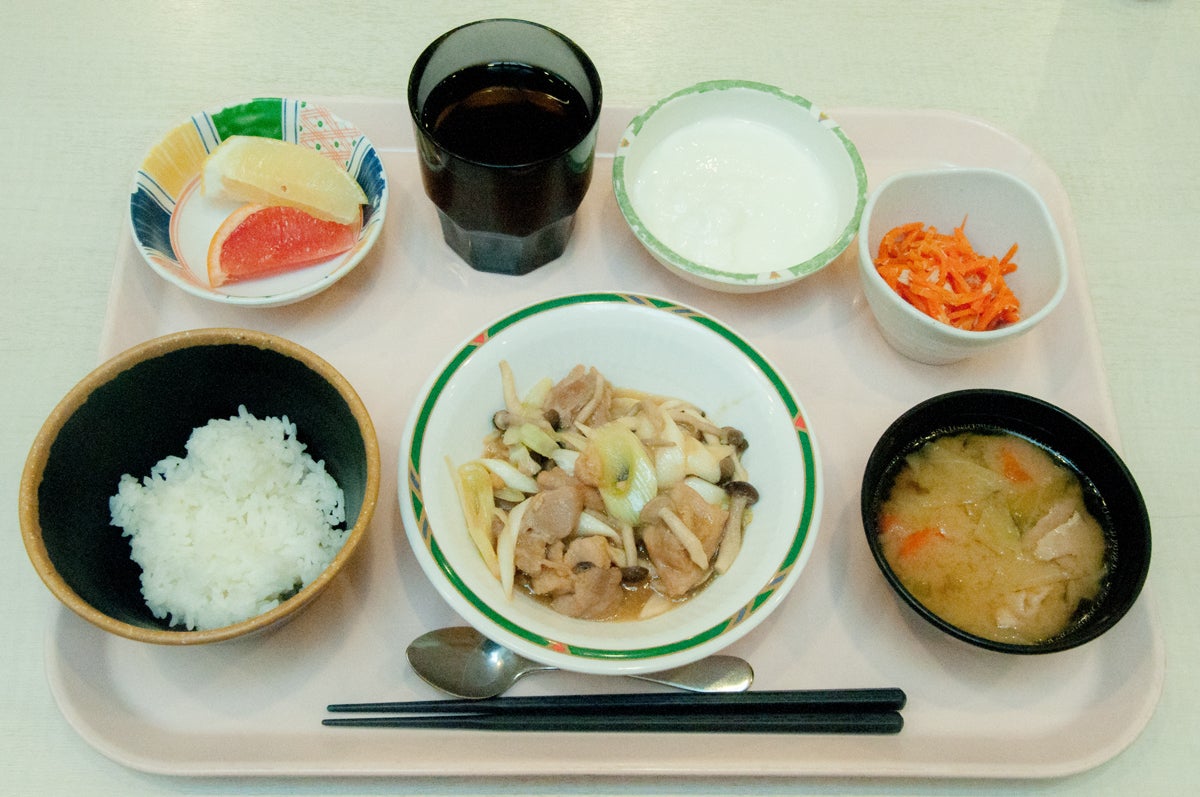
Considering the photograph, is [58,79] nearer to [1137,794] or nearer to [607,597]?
[607,597]

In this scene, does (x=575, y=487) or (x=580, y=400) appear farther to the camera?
(x=580, y=400)

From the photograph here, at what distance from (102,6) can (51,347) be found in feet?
3.34

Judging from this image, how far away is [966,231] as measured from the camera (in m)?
1.84

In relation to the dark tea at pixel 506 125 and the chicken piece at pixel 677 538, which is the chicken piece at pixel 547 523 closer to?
the chicken piece at pixel 677 538

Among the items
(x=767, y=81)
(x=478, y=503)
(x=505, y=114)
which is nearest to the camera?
(x=478, y=503)

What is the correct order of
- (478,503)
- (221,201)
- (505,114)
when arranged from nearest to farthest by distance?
(478,503)
(505,114)
(221,201)

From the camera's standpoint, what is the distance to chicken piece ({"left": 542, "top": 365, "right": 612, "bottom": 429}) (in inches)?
62.7

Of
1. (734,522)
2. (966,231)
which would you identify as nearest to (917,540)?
(734,522)

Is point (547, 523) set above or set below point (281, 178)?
below

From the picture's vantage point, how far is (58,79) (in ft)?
6.85

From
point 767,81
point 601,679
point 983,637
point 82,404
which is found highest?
point 767,81

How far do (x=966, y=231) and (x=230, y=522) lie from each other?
59.8 inches

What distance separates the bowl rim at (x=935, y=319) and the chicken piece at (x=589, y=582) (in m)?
0.71

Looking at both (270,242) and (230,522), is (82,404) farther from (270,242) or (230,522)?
(270,242)
